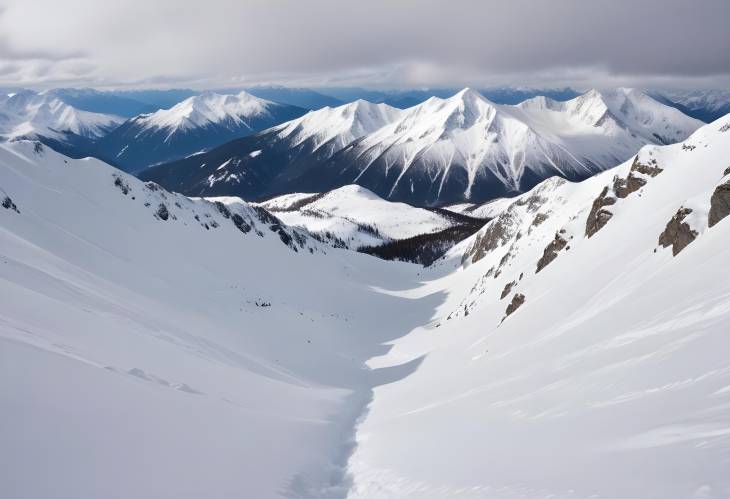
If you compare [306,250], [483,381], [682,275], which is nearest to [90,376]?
[483,381]

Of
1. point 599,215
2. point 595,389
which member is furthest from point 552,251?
point 595,389

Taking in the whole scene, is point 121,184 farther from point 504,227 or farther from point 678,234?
point 504,227

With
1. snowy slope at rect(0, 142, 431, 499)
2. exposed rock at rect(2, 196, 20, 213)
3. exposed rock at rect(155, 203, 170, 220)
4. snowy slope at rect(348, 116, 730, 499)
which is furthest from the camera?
exposed rock at rect(155, 203, 170, 220)

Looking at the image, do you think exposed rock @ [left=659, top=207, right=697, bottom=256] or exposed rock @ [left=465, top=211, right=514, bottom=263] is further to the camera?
exposed rock @ [left=465, top=211, right=514, bottom=263]

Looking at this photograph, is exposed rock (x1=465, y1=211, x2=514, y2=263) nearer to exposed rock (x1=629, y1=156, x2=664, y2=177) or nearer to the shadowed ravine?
the shadowed ravine

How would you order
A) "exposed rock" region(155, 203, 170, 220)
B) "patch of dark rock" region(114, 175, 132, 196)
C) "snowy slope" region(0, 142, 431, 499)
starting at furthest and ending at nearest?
"patch of dark rock" region(114, 175, 132, 196)
"exposed rock" region(155, 203, 170, 220)
"snowy slope" region(0, 142, 431, 499)

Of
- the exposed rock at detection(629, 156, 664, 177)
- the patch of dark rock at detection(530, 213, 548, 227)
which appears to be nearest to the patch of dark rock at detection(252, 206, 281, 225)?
the patch of dark rock at detection(530, 213, 548, 227)

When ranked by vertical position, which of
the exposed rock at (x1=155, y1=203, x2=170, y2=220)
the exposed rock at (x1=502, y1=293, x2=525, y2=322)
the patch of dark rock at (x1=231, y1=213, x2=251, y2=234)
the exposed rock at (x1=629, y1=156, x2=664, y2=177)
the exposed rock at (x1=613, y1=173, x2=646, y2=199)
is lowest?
the patch of dark rock at (x1=231, y1=213, x2=251, y2=234)
